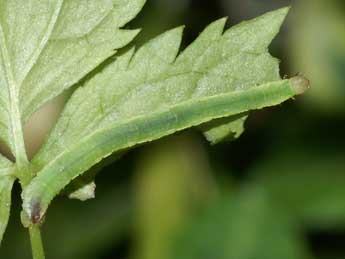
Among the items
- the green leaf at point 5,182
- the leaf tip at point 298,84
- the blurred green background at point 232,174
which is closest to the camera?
the green leaf at point 5,182

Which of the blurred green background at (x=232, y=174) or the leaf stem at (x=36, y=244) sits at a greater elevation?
the blurred green background at (x=232, y=174)

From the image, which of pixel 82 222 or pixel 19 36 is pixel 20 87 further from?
pixel 82 222

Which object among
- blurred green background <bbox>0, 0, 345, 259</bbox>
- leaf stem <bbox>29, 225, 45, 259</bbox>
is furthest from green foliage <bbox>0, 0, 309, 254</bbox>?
blurred green background <bbox>0, 0, 345, 259</bbox>

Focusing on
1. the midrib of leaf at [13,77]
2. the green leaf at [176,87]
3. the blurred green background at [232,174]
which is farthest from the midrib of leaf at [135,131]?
the blurred green background at [232,174]

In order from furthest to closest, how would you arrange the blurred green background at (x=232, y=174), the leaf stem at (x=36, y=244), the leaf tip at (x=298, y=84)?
the blurred green background at (x=232, y=174)
the leaf tip at (x=298, y=84)
the leaf stem at (x=36, y=244)

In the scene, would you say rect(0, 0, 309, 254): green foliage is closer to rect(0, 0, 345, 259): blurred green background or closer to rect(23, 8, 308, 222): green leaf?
rect(23, 8, 308, 222): green leaf

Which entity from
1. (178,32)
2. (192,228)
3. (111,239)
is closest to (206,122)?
(178,32)

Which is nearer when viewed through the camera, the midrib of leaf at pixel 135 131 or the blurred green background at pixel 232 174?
the midrib of leaf at pixel 135 131

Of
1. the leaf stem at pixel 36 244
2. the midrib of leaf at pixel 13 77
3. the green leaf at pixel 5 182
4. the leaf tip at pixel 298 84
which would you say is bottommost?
the leaf stem at pixel 36 244

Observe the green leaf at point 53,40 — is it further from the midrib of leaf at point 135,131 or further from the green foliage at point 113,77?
the midrib of leaf at point 135,131
